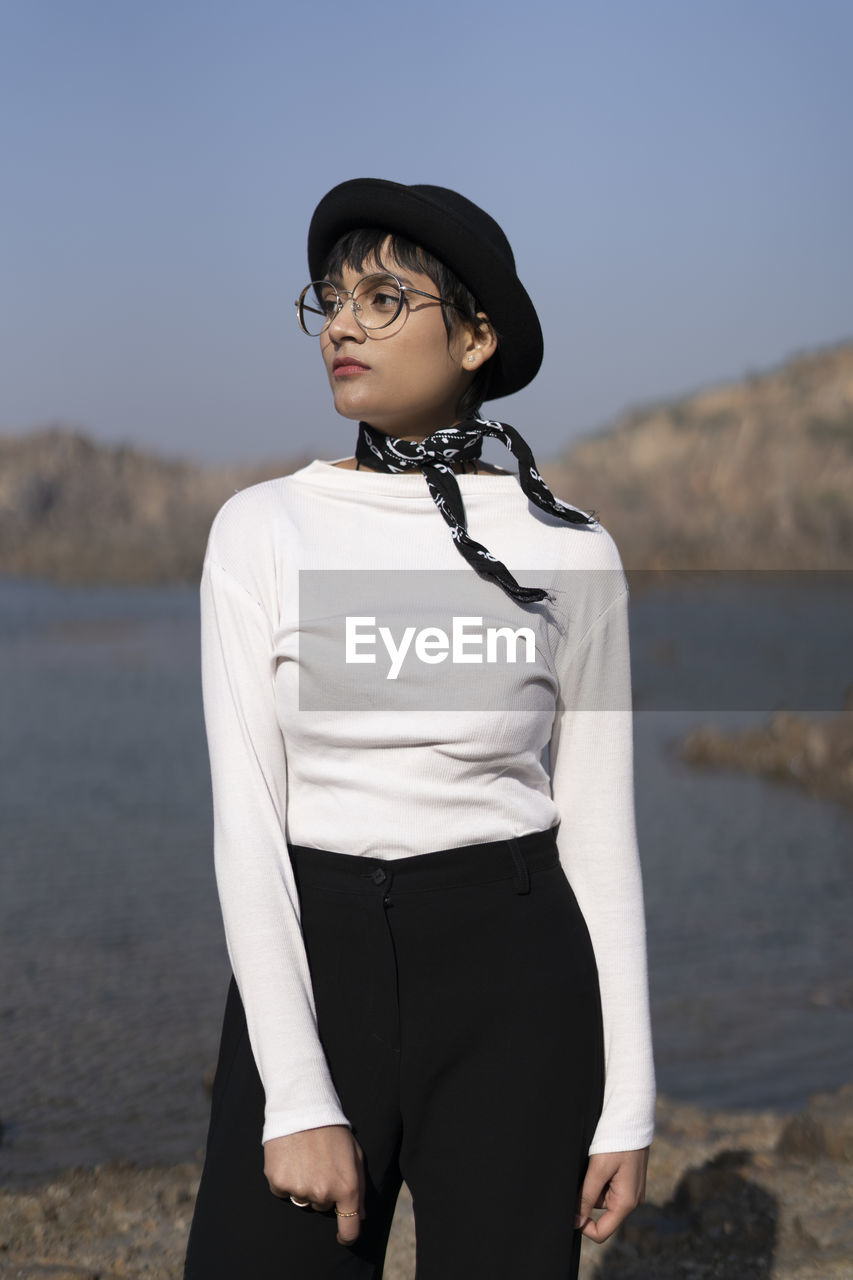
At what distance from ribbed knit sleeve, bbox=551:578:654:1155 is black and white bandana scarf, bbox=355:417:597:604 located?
12 centimetres

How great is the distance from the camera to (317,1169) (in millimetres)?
1384

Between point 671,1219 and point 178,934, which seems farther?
point 178,934

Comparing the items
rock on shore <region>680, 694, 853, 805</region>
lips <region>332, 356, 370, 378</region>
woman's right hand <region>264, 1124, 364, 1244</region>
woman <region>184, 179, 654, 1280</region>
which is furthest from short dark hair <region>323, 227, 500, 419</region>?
rock on shore <region>680, 694, 853, 805</region>

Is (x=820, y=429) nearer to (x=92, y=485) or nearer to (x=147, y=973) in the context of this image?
(x=92, y=485)

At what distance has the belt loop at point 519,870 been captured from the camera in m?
1.55

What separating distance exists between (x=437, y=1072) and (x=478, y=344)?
879 millimetres

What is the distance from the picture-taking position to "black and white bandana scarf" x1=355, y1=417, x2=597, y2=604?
161 centimetres

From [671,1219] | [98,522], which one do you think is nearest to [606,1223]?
[671,1219]

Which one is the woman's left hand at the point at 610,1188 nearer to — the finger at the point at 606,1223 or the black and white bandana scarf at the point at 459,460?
the finger at the point at 606,1223

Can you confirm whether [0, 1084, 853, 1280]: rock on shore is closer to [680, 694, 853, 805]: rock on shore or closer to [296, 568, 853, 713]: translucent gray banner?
[296, 568, 853, 713]: translucent gray banner

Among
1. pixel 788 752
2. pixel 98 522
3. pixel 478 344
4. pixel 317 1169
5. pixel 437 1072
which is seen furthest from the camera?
pixel 98 522

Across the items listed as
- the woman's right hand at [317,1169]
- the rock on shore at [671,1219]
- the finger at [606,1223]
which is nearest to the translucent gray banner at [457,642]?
the woman's right hand at [317,1169]

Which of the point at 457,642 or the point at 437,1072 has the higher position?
the point at 457,642

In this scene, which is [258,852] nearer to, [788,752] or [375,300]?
[375,300]
